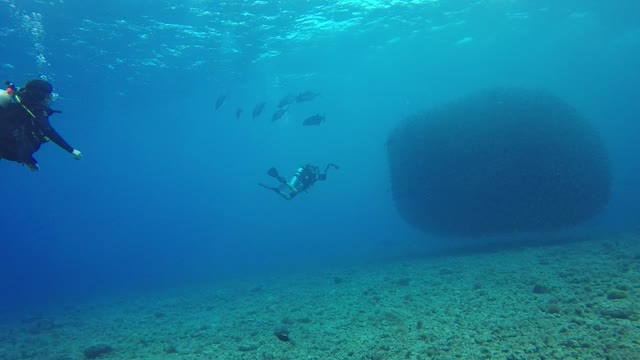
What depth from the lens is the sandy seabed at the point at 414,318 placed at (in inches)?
251

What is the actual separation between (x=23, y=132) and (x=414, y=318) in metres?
7.61

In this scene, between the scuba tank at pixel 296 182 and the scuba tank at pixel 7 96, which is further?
the scuba tank at pixel 296 182

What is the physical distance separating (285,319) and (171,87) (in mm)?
28346

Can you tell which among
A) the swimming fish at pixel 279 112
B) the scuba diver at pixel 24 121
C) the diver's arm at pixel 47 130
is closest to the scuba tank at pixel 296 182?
the swimming fish at pixel 279 112

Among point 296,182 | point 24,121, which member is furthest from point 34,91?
point 296,182

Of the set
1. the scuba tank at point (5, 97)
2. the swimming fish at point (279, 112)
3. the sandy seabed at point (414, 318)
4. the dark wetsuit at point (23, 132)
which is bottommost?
the sandy seabed at point (414, 318)

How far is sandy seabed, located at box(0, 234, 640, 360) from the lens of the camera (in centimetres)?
638

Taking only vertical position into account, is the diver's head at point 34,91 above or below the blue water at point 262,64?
below

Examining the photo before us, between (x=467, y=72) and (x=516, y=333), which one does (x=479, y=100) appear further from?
(x=467, y=72)

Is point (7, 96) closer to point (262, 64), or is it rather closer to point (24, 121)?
point (24, 121)

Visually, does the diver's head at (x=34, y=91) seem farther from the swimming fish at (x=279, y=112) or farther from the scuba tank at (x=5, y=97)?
the swimming fish at (x=279, y=112)

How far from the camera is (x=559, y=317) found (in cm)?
695

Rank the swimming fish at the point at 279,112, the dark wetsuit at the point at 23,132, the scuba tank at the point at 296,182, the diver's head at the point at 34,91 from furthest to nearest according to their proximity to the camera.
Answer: the swimming fish at the point at 279,112
the scuba tank at the point at 296,182
the diver's head at the point at 34,91
the dark wetsuit at the point at 23,132

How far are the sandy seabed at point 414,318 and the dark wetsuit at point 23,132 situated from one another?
4.78 metres
